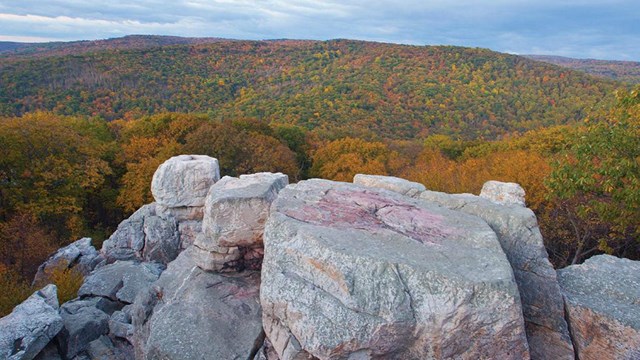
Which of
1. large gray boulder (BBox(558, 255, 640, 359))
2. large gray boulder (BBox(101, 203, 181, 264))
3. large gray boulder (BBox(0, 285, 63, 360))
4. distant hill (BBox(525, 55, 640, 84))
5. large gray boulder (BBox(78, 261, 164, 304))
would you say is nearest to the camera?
large gray boulder (BBox(558, 255, 640, 359))

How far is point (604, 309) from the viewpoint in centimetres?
816

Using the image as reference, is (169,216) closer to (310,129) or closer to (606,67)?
(310,129)

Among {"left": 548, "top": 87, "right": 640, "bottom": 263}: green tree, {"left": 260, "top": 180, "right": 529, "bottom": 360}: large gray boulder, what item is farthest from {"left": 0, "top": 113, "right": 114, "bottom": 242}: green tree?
{"left": 548, "top": 87, "right": 640, "bottom": 263}: green tree

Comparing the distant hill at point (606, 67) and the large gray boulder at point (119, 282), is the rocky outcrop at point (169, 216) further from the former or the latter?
the distant hill at point (606, 67)

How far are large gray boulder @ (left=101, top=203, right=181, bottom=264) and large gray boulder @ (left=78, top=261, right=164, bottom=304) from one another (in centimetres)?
257

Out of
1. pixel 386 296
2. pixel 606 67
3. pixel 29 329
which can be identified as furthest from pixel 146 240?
pixel 606 67

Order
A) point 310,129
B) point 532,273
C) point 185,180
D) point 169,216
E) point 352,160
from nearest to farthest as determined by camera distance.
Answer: point 532,273 → point 185,180 → point 169,216 → point 352,160 → point 310,129

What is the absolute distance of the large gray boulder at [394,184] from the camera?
38.9ft

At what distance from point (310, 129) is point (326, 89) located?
2459 centimetres

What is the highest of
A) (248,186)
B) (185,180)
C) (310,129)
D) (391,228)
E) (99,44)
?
(99,44)

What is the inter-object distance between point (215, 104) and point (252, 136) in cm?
5055

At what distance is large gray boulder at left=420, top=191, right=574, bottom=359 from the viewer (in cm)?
836

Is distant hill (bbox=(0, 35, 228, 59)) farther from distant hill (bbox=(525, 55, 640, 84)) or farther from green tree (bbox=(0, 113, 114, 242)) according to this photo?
distant hill (bbox=(525, 55, 640, 84))

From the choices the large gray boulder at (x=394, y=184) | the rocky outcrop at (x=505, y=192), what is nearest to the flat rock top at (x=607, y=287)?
the rocky outcrop at (x=505, y=192)
